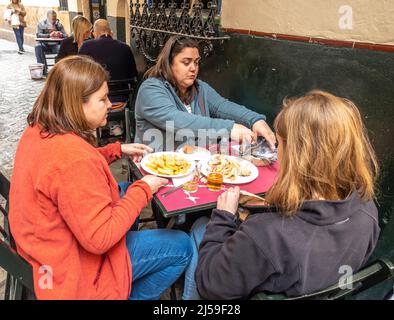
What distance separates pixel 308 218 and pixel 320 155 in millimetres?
214

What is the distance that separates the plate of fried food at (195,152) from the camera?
1.96 m

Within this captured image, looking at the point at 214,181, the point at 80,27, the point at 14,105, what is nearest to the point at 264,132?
the point at 214,181

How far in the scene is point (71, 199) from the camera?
1.12 metres

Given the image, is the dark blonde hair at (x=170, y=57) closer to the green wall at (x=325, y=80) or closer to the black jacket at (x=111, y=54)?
the green wall at (x=325, y=80)

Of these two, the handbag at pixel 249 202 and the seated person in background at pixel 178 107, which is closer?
the handbag at pixel 249 202

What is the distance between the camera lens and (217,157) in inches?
74.9

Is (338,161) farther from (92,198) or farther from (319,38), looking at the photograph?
(319,38)

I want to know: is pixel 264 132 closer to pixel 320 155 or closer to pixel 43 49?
pixel 320 155

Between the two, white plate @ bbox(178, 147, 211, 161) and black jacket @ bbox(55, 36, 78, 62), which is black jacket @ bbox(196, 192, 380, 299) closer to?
white plate @ bbox(178, 147, 211, 161)

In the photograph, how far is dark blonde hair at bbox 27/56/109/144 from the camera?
4.17ft

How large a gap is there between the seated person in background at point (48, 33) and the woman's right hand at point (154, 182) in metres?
8.18

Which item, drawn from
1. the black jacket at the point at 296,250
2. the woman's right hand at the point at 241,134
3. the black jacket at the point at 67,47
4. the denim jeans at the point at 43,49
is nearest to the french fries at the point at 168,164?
the woman's right hand at the point at 241,134

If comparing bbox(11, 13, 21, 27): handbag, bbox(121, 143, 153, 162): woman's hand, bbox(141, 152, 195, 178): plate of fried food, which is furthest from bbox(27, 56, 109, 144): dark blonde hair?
bbox(11, 13, 21, 27): handbag
